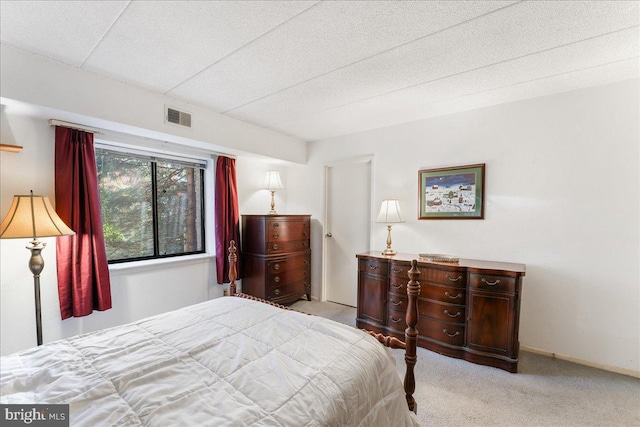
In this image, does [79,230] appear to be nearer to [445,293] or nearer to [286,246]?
[286,246]

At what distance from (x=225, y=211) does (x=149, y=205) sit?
843 millimetres

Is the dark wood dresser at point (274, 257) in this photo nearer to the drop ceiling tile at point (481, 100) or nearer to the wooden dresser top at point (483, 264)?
the drop ceiling tile at point (481, 100)

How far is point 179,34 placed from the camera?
5.40 feet

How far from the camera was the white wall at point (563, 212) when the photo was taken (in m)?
2.23

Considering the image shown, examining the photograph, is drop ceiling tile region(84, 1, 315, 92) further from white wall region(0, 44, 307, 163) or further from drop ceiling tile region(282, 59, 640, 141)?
drop ceiling tile region(282, 59, 640, 141)

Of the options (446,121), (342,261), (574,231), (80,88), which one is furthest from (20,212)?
(574,231)

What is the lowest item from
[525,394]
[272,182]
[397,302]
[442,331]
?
[525,394]

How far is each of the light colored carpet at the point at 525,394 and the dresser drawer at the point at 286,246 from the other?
1.90m

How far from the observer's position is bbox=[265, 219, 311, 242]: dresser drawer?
353 cm

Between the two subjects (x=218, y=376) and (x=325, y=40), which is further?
(x=325, y=40)

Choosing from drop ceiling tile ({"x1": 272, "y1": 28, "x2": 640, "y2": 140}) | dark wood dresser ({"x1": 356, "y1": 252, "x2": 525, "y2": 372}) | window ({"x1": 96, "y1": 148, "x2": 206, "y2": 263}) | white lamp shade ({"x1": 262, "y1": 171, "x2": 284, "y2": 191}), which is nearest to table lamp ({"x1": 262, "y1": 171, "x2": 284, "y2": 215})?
white lamp shade ({"x1": 262, "y1": 171, "x2": 284, "y2": 191})

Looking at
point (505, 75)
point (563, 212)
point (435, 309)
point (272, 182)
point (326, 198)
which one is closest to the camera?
point (505, 75)

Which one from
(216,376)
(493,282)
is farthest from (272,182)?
(216,376)

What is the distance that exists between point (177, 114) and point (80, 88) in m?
0.73
